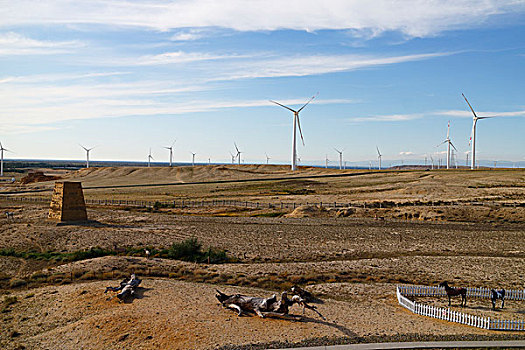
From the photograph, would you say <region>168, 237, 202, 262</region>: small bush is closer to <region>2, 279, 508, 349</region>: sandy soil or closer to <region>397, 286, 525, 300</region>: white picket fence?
<region>2, 279, 508, 349</region>: sandy soil

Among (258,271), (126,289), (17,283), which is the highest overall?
(126,289)

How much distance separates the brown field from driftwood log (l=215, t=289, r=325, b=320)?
1.41 ft

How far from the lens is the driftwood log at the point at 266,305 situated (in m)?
17.6

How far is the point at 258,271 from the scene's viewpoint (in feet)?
88.6

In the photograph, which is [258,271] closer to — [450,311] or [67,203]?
[450,311]

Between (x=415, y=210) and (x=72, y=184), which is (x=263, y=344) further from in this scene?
(x=415, y=210)

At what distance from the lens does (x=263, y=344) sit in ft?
50.4

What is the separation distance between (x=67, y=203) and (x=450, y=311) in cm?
3766

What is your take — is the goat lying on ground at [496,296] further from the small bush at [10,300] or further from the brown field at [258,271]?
the small bush at [10,300]

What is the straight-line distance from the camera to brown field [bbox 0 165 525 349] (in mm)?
16625

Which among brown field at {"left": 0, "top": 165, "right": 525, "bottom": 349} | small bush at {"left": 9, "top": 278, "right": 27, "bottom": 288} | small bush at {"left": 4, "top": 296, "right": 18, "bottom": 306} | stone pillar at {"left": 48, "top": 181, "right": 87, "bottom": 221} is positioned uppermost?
stone pillar at {"left": 48, "top": 181, "right": 87, "bottom": 221}

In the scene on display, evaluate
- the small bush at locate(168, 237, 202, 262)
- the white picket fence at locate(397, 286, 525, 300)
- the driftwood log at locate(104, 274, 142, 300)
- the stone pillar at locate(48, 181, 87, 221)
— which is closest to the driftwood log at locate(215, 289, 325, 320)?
the driftwood log at locate(104, 274, 142, 300)

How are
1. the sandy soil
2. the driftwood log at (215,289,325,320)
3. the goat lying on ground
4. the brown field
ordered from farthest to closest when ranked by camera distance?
the goat lying on ground → the driftwood log at (215,289,325,320) → the brown field → the sandy soil

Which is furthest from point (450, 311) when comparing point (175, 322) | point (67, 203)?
point (67, 203)
